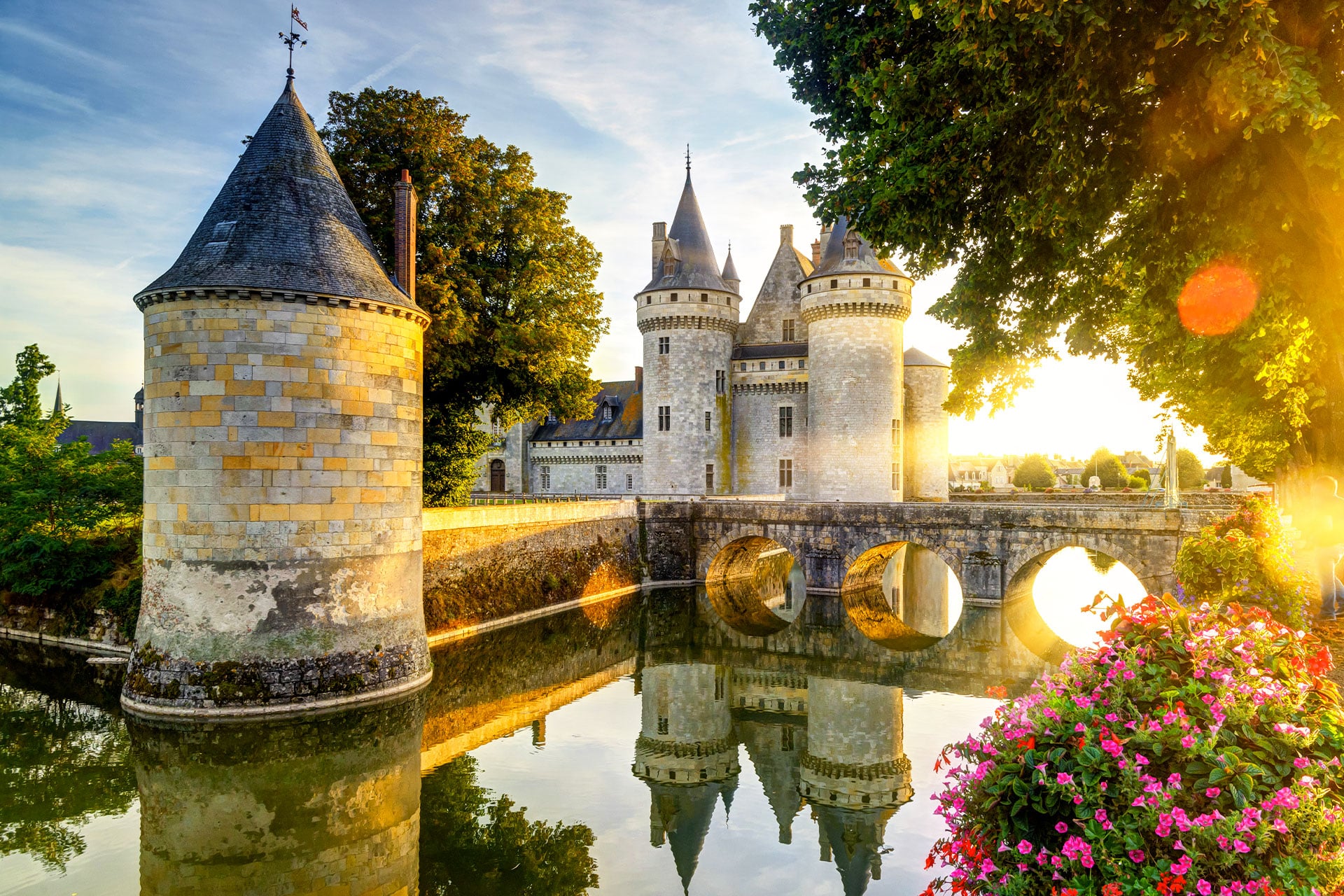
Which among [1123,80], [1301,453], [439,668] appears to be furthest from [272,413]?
[1301,453]

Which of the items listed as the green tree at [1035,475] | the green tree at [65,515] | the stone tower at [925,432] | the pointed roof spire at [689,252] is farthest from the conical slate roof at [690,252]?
the green tree at [1035,475]

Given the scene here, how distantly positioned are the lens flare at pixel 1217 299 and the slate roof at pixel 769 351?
25.0 meters

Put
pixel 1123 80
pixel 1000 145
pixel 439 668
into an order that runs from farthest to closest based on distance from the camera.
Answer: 1. pixel 439 668
2. pixel 1000 145
3. pixel 1123 80

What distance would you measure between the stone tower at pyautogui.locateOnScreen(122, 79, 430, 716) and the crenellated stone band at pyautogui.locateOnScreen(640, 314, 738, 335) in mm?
19810

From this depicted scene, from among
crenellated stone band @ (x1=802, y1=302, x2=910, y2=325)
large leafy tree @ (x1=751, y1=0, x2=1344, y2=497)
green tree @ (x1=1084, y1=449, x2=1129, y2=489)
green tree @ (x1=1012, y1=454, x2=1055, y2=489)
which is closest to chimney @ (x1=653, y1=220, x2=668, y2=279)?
crenellated stone band @ (x1=802, y1=302, x2=910, y2=325)

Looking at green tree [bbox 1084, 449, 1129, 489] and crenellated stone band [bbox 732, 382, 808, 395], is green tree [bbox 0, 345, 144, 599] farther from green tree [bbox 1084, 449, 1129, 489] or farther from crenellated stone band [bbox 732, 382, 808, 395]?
green tree [bbox 1084, 449, 1129, 489]

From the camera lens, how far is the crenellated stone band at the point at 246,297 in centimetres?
1109

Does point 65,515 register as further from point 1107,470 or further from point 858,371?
point 1107,470

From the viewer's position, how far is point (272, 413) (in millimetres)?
11203

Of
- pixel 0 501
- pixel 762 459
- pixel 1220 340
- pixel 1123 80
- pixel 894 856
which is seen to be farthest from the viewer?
pixel 762 459

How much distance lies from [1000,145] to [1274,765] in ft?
17.6

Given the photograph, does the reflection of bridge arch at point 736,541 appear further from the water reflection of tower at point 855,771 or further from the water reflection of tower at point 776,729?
the water reflection of tower at point 855,771

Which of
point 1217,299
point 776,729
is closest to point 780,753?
point 776,729

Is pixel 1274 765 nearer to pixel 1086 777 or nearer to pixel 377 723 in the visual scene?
pixel 1086 777
